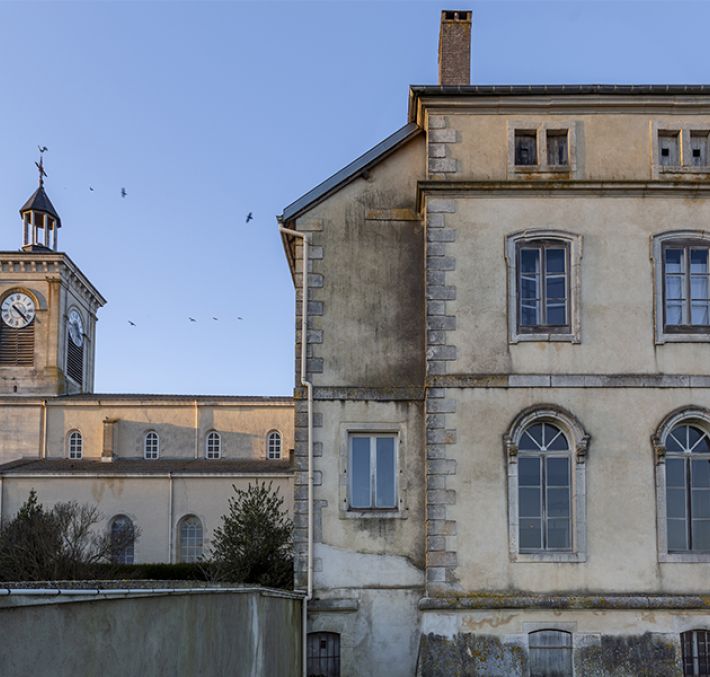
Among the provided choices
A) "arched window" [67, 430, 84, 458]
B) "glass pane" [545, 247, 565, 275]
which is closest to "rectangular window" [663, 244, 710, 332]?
"glass pane" [545, 247, 565, 275]

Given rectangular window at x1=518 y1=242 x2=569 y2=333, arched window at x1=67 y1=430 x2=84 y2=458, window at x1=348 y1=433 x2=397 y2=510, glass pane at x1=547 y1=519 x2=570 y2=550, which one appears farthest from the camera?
arched window at x1=67 y1=430 x2=84 y2=458

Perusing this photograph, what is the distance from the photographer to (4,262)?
54.5 meters

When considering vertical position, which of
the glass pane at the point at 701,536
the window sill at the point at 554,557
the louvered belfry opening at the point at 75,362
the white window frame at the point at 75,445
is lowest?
the window sill at the point at 554,557

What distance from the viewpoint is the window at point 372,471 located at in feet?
56.5

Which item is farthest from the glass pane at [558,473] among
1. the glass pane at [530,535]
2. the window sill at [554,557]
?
the window sill at [554,557]

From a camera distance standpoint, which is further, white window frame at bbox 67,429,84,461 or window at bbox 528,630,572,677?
white window frame at bbox 67,429,84,461

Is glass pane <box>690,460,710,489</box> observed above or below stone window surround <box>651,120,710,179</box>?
below

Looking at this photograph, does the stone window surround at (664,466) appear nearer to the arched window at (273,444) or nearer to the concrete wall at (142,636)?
the concrete wall at (142,636)

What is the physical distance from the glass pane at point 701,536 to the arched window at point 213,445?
38.5 m

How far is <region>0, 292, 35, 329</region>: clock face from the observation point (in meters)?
54.3

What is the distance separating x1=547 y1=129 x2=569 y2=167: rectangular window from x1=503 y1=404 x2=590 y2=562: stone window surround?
4.17 metres

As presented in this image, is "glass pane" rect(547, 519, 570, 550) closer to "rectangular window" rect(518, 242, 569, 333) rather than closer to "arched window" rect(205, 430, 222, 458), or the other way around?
"rectangular window" rect(518, 242, 569, 333)

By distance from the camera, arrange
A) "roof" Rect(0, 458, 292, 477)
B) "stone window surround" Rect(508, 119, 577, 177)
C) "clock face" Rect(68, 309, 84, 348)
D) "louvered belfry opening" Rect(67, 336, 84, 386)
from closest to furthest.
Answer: "stone window surround" Rect(508, 119, 577, 177) < "roof" Rect(0, 458, 292, 477) < "louvered belfry opening" Rect(67, 336, 84, 386) < "clock face" Rect(68, 309, 84, 348)

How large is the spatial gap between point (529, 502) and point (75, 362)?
4510cm
